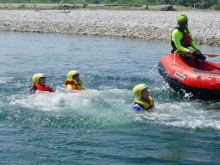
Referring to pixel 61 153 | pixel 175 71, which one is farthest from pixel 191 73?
pixel 61 153

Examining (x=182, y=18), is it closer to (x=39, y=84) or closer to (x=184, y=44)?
(x=184, y=44)

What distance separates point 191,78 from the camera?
10.1 m

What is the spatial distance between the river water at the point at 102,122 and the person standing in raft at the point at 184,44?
94 cm

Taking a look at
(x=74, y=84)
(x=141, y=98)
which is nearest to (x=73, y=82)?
(x=74, y=84)

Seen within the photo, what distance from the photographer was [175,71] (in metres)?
10.6

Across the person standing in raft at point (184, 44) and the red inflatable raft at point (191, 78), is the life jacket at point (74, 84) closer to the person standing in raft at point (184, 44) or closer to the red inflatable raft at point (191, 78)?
the red inflatable raft at point (191, 78)

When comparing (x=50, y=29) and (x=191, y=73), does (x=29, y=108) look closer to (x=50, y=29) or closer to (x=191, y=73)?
(x=191, y=73)

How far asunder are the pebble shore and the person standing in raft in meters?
8.25

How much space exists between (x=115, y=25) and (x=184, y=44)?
1388 centimetres

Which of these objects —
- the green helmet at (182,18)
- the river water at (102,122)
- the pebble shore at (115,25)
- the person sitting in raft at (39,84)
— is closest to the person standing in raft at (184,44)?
the green helmet at (182,18)

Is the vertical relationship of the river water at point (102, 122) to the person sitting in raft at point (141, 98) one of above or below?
below

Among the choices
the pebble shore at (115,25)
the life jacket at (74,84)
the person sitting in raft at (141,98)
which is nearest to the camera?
the person sitting in raft at (141,98)

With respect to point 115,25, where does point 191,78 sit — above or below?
above

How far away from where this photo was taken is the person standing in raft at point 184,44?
1111 cm
